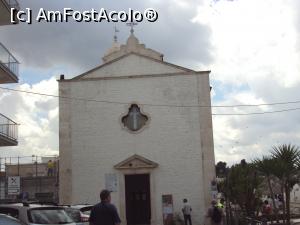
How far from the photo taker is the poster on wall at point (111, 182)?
103ft

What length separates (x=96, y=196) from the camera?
3130cm

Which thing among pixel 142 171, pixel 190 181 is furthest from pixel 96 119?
pixel 190 181

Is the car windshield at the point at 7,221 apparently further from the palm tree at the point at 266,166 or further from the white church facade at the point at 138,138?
the white church facade at the point at 138,138

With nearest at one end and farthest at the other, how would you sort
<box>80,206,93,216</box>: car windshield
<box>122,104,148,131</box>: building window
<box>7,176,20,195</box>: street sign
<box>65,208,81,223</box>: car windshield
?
<box>65,208,81,223</box>: car windshield, <box>80,206,93,216</box>: car windshield, <box>7,176,20,195</box>: street sign, <box>122,104,148,131</box>: building window

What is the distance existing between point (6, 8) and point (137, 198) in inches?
578

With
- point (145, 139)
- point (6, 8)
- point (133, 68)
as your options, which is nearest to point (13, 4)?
point (6, 8)

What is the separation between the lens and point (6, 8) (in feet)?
69.5

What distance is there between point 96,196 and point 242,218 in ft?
38.8

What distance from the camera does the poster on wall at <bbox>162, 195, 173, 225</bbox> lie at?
98.0ft

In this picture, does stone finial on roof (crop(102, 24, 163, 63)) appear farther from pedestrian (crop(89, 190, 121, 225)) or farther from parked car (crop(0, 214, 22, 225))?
parked car (crop(0, 214, 22, 225))

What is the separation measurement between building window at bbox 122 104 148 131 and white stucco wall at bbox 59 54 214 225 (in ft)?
1.13

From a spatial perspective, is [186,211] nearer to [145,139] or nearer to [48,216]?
[145,139]

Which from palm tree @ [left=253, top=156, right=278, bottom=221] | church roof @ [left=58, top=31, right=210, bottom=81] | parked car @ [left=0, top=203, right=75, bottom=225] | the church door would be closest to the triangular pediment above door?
the church door

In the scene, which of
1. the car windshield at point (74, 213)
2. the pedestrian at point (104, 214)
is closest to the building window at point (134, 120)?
the car windshield at point (74, 213)
